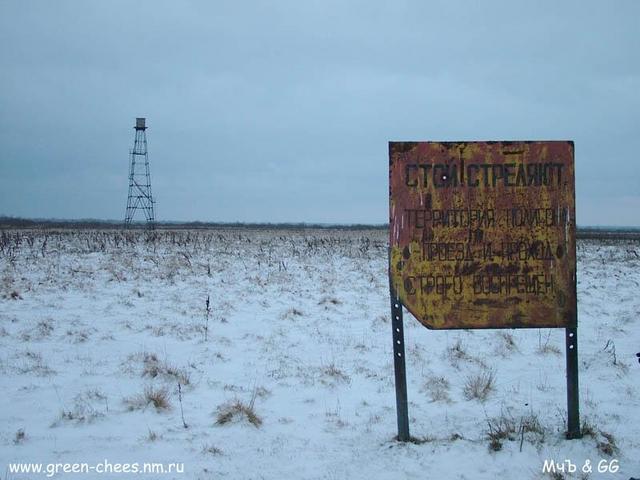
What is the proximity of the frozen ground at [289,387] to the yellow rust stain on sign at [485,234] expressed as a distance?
3.87 ft

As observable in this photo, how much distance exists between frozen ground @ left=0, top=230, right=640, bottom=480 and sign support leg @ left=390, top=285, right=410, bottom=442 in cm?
15

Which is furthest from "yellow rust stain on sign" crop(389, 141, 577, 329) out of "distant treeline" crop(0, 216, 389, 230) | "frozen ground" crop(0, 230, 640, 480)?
"distant treeline" crop(0, 216, 389, 230)

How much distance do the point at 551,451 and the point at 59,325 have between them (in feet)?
24.7

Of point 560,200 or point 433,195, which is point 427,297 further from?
point 560,200

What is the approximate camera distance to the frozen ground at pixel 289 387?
4.36 meters

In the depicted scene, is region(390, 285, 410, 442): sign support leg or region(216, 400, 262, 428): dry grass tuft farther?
region(216, 400, 262, 428): dry grass tuft

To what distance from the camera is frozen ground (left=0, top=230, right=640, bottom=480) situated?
4359 millimetres

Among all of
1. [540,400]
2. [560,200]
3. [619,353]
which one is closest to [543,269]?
[560,200]

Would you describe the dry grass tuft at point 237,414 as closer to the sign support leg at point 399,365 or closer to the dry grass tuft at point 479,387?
the sign support leg at point 399,365

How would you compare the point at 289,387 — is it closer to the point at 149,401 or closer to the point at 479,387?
the point at 149,401

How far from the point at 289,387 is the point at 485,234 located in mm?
3032

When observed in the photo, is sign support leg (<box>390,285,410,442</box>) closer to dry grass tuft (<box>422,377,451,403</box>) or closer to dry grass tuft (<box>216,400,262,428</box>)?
dry grass tuft (<box>422,377,451,403</box>)

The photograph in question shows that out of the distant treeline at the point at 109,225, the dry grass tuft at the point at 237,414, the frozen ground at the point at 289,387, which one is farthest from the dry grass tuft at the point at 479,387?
the distant treeline at the point at 109,225

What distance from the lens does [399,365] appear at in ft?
14.9
